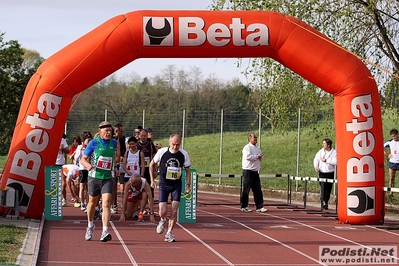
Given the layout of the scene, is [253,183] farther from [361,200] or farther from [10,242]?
[10,242]

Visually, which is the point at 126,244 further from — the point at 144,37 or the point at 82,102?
the point at 82,102

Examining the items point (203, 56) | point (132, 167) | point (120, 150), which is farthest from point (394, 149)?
point (132, 167)

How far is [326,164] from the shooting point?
21062mm

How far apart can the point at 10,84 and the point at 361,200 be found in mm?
17465

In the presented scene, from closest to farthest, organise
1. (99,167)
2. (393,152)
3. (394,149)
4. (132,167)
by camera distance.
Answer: (99,167), (132,167), (394,149), (393,152)

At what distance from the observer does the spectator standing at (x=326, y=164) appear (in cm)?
2086

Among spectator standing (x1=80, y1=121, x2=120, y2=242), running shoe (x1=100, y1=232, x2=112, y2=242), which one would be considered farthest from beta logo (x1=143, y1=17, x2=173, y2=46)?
running shoe (x1=100, y1=232, x2=112, y2=242)

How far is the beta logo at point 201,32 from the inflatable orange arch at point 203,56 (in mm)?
20

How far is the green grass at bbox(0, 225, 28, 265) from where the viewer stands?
10467mm

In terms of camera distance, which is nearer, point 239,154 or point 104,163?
point 104,163

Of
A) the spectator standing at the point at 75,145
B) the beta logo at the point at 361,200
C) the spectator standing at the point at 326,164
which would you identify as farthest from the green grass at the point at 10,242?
the spectator standing at the point at 326,164

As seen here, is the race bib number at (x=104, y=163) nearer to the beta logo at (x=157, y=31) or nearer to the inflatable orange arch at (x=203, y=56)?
the inflatable orange arch at (x=203, y=56)

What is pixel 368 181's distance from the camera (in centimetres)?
1655

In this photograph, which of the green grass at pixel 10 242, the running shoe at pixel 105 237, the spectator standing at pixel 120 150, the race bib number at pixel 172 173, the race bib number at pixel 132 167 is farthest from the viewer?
the spectator standing at pixel 120 150
